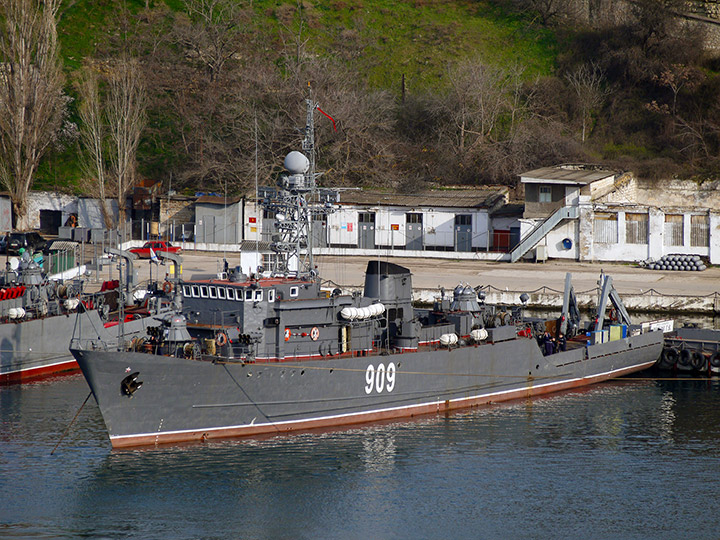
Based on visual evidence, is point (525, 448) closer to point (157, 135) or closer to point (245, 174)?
point (245, 174)

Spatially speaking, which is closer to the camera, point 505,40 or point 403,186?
point 403,186

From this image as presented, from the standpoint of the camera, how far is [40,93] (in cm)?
6969

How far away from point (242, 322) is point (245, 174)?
44591 mm

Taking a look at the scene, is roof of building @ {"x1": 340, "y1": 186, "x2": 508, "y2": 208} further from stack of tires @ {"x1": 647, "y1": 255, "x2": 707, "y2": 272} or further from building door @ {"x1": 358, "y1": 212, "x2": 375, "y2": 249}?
stack of tires @ {"x1": 647, "y1": 255, "x2": 707, "y2": 272}

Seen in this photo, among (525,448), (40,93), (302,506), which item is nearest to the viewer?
(302,506)

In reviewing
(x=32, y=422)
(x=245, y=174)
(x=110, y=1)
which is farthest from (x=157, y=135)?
(x=32, y=422)

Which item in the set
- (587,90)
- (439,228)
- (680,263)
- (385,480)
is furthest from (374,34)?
(385,480)

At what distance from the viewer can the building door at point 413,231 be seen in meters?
68.2

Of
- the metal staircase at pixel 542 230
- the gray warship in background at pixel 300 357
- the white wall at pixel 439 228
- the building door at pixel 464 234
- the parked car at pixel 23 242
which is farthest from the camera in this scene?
the white wall at pixel 439 228

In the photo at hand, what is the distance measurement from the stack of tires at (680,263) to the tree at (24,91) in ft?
153

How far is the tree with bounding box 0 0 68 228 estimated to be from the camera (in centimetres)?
6900

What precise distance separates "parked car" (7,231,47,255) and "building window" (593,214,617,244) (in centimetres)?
3853

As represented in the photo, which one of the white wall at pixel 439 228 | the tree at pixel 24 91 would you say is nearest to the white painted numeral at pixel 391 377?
the white wall at pixel 439 228

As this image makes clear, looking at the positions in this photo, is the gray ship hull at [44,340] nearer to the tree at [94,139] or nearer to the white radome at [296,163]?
the white radome at [296,163]
